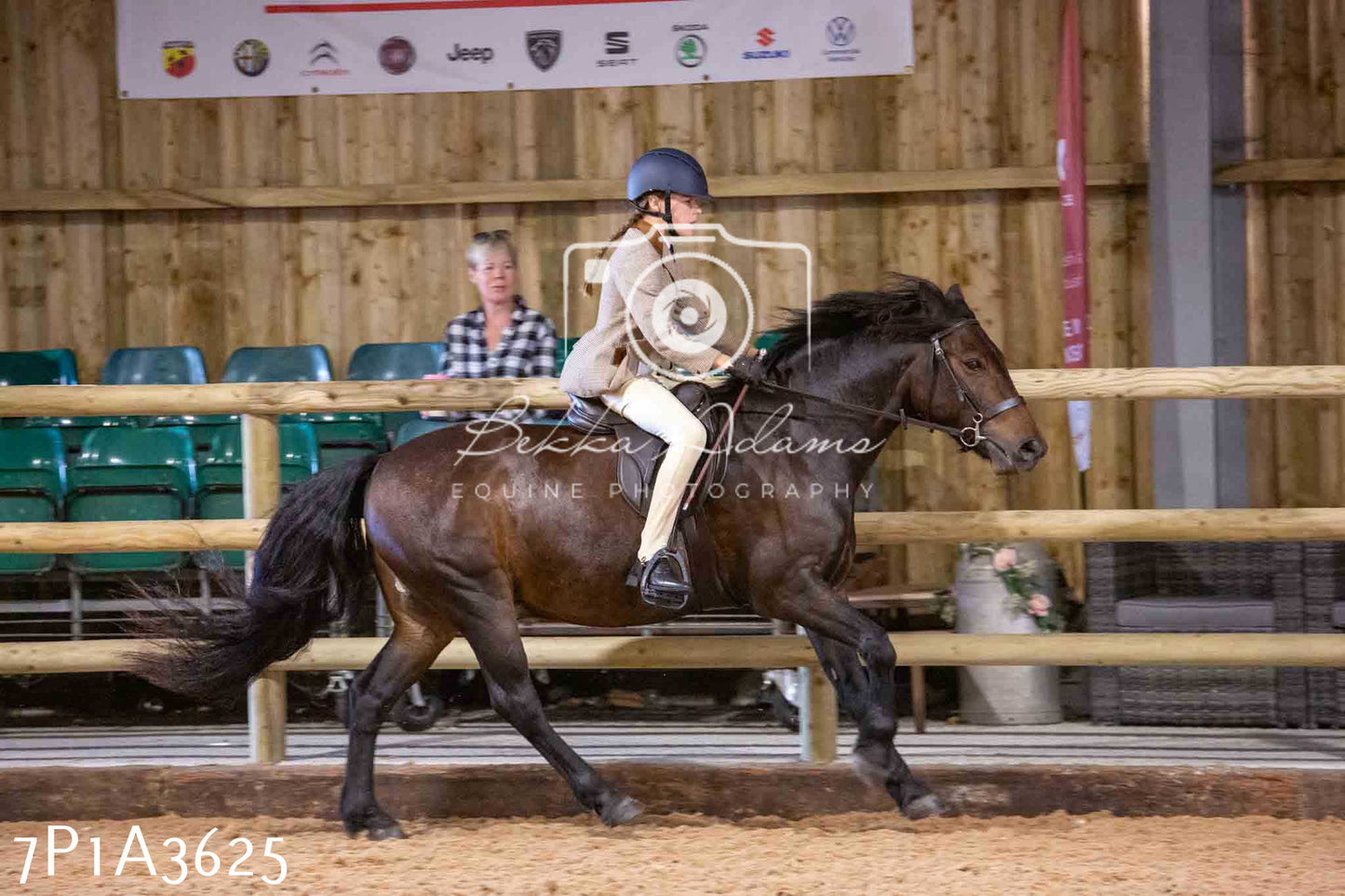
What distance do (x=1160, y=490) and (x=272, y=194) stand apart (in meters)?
5.40

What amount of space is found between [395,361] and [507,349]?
266 centimetres

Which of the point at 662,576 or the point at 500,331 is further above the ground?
the point at 500,331

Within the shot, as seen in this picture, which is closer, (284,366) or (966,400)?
(966,400)

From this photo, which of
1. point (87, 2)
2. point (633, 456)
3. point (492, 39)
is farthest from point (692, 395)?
point (87, 2)

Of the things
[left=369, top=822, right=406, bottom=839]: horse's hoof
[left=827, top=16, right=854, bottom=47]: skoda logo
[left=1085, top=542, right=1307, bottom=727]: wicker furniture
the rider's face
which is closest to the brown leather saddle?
the rider's face

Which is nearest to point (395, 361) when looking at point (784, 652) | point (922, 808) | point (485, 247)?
point (485, 247)

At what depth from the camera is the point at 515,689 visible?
14.0ft

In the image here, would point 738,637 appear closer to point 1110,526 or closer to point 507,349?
point 1110,526

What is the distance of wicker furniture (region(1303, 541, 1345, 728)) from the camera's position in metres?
5.73

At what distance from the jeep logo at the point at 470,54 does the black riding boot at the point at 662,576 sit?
481 centimetres

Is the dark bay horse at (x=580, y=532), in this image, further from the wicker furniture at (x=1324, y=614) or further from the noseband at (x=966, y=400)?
the wicker furniture at (x=1324, y=614)

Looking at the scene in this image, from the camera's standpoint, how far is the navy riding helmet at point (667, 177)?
14.0 ft

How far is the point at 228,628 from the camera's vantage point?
172 inches

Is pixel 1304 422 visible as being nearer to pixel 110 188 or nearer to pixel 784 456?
pixel 784 456
